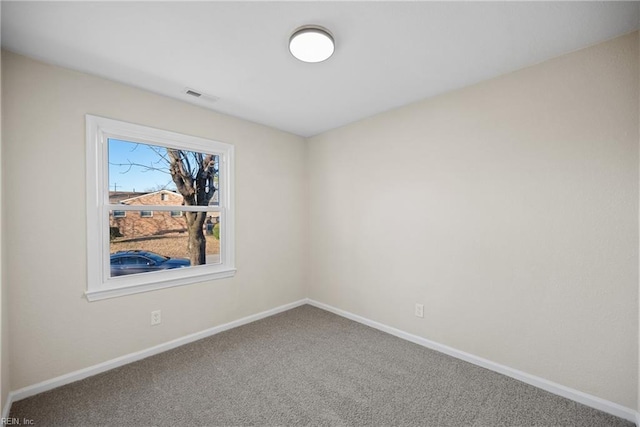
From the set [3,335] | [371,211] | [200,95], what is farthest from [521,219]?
[3,335]

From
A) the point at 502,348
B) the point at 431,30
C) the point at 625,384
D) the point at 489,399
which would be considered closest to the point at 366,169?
the point at 431,30

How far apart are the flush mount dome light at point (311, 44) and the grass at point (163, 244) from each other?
2.06 meters

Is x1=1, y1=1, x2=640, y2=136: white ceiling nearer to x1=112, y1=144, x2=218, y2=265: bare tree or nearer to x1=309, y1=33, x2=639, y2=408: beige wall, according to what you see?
x1=309, y1=33, x2=639, y2=408: beige wall

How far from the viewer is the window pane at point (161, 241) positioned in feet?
8.07

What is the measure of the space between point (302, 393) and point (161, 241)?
187 cm

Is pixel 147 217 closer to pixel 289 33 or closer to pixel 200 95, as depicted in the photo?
A: pixel 200 95

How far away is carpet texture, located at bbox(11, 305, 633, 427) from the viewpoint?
5.78 ft

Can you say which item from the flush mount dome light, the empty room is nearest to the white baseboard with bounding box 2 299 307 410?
the empty room

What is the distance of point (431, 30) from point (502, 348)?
7.78ft

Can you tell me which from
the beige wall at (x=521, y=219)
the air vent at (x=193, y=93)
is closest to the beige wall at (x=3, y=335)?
the air vent at (x=193, y=93)

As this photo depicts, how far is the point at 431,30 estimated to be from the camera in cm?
171

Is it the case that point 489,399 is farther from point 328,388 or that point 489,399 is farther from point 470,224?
point 470,224

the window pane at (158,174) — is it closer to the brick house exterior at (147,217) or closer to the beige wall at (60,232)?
the brick house exterior at (147,217)

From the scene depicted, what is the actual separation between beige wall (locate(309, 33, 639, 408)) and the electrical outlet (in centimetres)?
209
